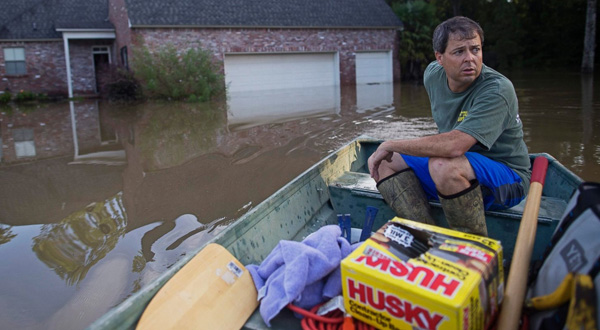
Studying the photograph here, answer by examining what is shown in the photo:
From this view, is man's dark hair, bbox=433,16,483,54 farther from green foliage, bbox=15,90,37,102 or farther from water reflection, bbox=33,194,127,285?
green foliage, bbox=15,90,37,102

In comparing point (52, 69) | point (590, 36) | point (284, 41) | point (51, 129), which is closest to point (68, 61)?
point (52, 69)

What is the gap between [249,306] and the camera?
209 cm

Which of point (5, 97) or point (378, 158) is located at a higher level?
point (5, 97)

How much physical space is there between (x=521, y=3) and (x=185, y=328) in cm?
3444

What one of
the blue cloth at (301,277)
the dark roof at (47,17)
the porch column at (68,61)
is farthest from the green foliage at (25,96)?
the blue cloth at (301,277)

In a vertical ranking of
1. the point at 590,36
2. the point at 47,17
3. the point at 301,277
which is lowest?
the point at 301,277

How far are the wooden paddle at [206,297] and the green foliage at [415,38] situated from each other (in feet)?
74.3

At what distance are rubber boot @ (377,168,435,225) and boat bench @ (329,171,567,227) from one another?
151 mm

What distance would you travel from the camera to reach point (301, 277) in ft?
6.53

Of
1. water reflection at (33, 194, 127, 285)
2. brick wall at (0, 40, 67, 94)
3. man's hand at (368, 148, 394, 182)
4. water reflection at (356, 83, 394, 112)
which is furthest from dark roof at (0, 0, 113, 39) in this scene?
man's hand at (368, 148, 394, 182)

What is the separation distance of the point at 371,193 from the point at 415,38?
2189cm

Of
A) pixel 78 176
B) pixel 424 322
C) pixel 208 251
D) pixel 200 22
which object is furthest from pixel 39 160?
pixel 200 22

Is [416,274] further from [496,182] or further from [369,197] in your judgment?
[369,197]

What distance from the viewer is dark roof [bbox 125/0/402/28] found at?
59.5 ft
